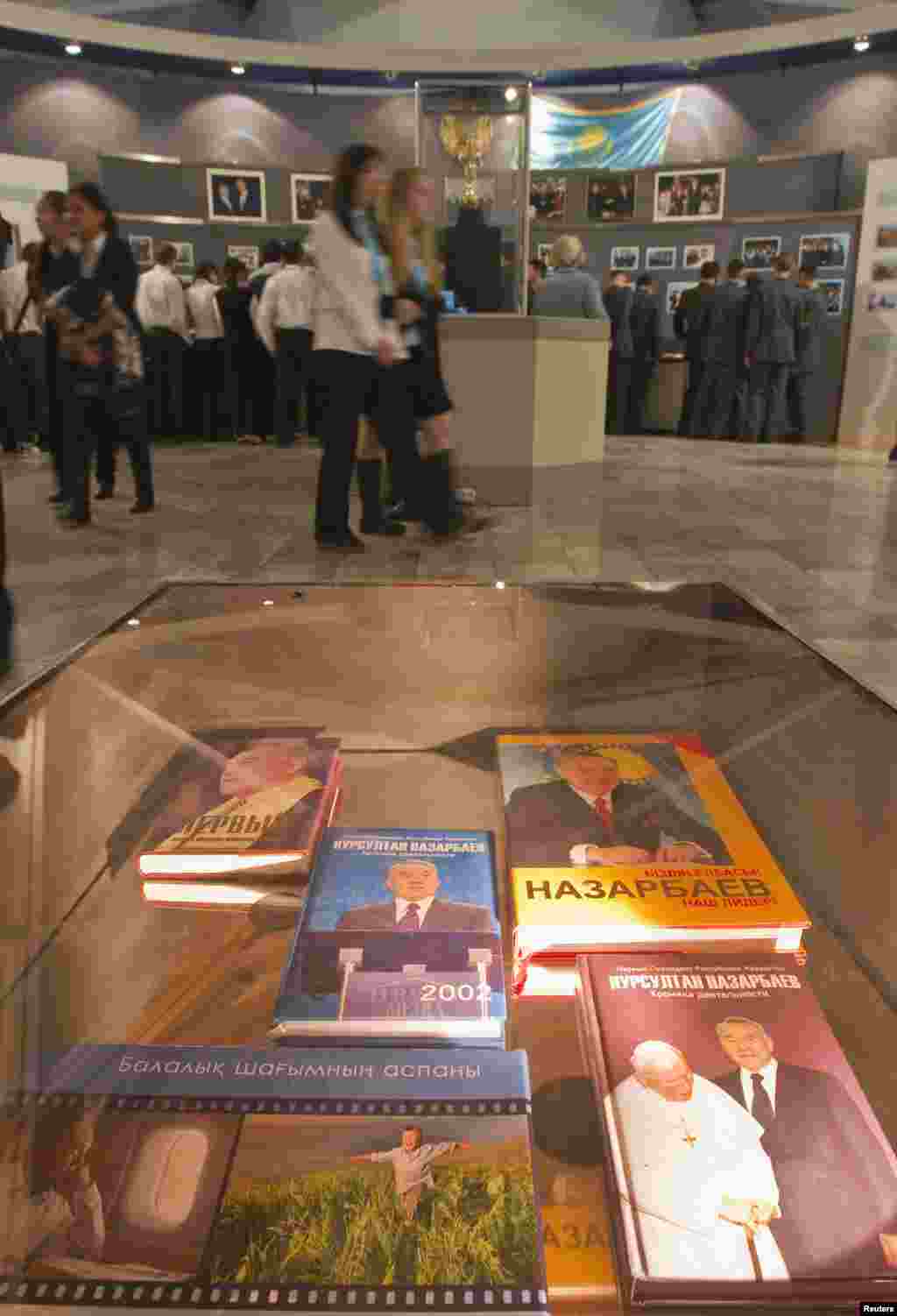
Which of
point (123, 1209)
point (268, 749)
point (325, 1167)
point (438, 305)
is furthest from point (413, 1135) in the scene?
point (438, 305)

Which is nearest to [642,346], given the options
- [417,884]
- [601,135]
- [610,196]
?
[610,196]

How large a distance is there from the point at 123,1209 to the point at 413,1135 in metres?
0.17

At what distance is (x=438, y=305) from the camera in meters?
3.41

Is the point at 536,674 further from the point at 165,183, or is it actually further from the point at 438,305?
the point at 165,183

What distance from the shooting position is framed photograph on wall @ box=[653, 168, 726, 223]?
9.16 metres

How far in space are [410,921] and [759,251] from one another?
9460 millimetres

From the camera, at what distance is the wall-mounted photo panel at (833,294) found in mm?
8508

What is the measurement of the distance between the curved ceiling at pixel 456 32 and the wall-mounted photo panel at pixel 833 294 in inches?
73.9

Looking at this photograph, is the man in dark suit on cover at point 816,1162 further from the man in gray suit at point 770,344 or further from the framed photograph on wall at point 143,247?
the framed photograph on wall at point 143,247

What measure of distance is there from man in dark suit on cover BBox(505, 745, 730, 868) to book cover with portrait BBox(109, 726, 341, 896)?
21 centimetres

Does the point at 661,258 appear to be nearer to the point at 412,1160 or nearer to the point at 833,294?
the point at 833,294

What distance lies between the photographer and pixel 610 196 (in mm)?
9469

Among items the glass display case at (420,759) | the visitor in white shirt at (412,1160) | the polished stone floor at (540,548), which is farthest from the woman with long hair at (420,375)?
the visitor in white shirt at (412,1160)

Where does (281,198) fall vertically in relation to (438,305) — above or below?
above
